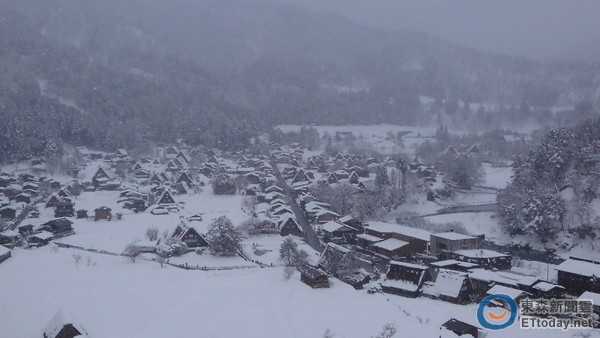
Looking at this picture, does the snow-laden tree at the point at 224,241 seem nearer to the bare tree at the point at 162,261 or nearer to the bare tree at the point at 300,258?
the bare tree at the point at 162,261

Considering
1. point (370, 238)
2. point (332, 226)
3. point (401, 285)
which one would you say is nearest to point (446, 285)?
point (401, 285)

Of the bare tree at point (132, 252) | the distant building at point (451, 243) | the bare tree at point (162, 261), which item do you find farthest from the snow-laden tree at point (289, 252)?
the distant building at point (451, 243)

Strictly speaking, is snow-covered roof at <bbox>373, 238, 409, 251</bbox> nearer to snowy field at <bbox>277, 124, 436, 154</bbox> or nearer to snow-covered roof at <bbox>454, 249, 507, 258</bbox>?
snow-covered roof at <bbox>454, 249, 507, 258</bbox>

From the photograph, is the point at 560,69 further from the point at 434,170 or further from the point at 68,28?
the point at 68,28

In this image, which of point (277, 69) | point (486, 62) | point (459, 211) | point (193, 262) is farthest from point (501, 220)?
point (486, 62)

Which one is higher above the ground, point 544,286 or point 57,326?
point 57,326

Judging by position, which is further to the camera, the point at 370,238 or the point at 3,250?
the point at 370,238

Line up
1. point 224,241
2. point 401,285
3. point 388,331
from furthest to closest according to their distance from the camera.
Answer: point 224,241 → point 401,285 → point 388,331

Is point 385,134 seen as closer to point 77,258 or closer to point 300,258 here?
point 300,258
